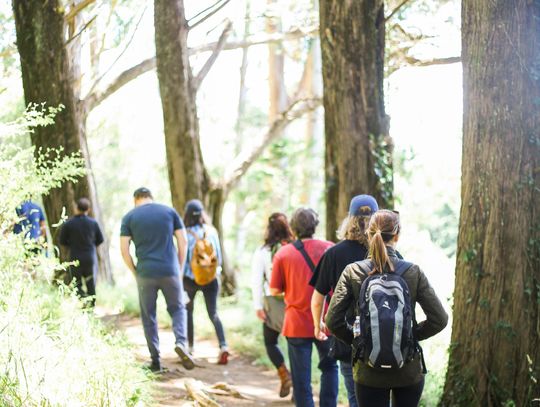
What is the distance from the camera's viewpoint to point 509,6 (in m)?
6.72

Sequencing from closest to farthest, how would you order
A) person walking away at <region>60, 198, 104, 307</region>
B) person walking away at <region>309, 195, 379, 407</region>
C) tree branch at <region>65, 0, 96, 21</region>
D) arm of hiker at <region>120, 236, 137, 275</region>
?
person walking away at <region>309, 195, 379, 407</region> < arm of hiker at <region>120, 236, 137, 275</region> < person walking away at <region>60, 198, 104, 307</region> < tree branch at <region>65, 0, 96, 21</region>

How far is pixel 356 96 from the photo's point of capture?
9.77 m

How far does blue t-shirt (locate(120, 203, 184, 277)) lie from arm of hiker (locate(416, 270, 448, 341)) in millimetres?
4335

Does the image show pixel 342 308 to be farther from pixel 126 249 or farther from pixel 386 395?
pixel 126 249

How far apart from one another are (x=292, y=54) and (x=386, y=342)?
21.1 m

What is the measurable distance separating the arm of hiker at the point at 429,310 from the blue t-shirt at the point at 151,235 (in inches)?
171

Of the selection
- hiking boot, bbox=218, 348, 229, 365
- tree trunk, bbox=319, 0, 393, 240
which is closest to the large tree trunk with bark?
hiking boot, bbox=218, 348, 229, 365

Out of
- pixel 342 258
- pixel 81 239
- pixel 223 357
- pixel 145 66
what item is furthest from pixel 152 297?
pixel 145 66

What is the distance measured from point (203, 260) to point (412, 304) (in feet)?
17.5

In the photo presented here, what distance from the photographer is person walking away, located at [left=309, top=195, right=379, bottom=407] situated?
19.3 feet

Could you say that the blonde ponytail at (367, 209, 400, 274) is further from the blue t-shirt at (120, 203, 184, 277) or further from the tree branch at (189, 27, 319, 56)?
the tree branch at (189, 27, 319, 56)

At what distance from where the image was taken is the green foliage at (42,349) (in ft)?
17.8

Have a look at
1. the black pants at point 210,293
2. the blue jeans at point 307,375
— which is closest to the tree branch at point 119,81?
the black pants at point 210,293

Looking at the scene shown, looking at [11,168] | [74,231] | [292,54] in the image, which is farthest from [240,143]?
[11,168]
